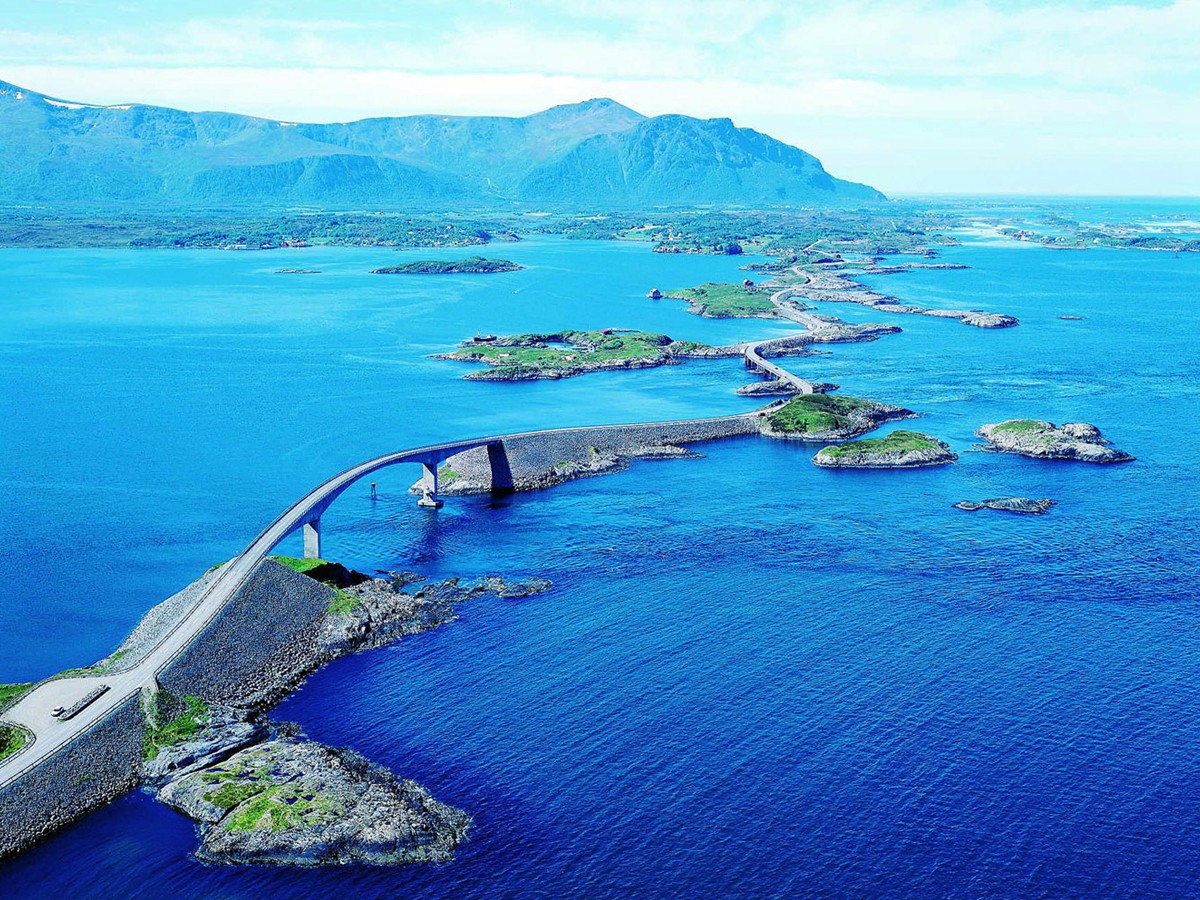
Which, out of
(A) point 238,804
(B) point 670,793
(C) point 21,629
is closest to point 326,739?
(A) point 238,804

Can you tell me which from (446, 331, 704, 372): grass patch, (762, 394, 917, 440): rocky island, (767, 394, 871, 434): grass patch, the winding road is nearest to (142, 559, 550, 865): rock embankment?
the winding road

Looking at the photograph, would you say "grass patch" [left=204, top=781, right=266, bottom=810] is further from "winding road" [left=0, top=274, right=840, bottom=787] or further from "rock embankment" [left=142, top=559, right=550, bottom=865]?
"winding road" [left=0, top=274, right=840, bottom=787]

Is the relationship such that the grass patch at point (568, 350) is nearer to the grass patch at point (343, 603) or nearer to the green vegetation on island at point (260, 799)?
the grass patch at point (343, 603)

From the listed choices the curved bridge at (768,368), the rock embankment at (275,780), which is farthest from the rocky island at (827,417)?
the rock embankment at (275,780)

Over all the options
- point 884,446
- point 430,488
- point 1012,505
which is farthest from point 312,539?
point 884,446

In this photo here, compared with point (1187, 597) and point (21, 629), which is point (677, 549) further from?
point (21, 629)
